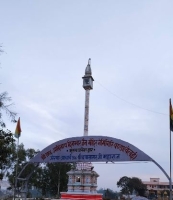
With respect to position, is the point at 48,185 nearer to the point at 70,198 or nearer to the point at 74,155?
the point at 70,198

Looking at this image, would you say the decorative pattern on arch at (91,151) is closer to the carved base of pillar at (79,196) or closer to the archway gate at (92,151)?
the archway gate at (92,151)

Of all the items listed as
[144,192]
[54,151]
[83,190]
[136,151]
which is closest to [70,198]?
[83,190]

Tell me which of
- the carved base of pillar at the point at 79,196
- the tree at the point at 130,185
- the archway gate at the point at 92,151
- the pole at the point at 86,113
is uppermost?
the pole at the point at 86,113

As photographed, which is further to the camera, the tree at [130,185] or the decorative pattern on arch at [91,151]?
the tree at [130,185]

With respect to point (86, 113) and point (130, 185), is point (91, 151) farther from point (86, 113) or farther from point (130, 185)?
point (130, 185)

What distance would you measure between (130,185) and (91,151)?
69.8 metres

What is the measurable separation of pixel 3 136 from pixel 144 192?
77.9 metres

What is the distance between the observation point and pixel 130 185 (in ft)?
281

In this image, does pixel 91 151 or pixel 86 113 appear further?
pixel 86 113

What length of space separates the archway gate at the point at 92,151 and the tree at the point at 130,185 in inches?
2621

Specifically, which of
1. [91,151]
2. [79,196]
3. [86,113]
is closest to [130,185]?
[86,113]

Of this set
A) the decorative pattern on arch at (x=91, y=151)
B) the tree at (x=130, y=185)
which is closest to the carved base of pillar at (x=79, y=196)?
the decorative pattern on arch at (x=91, y=151)

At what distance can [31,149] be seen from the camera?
51656mm

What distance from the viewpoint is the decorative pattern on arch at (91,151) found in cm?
1905
